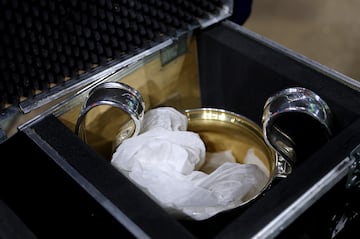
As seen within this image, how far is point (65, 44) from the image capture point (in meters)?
0.79

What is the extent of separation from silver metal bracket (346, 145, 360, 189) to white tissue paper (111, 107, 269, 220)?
122 mm

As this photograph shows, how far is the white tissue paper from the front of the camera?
70 cm

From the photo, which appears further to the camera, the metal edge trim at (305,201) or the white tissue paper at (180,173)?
the white tissue paper at (180,173)

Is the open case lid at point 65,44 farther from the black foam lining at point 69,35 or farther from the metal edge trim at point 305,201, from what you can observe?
the metal edge trim at point 305,201

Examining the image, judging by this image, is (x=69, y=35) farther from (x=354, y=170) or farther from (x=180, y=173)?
(x=354, y=170)

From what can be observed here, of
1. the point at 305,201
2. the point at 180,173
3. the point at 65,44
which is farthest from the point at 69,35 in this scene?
the point at 305,201

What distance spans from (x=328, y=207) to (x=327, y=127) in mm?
113

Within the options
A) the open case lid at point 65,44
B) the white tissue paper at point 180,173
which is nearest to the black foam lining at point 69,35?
the open case lid at point 65,44

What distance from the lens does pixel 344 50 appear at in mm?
1616

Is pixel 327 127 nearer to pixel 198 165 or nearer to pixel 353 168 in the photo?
pixel 353 168

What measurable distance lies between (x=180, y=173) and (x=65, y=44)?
25 cm

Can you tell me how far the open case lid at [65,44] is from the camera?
0.74 meters

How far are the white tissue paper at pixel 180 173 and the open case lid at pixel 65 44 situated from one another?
118 millimetres

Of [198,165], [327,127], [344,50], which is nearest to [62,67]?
[198,165]
